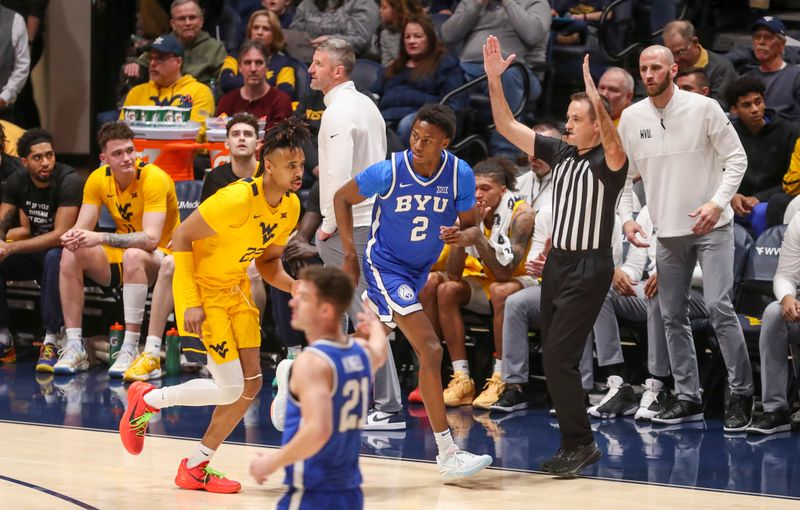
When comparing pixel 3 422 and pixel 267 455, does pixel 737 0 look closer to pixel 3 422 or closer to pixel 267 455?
pixel 3 422

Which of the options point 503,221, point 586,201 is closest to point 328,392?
point 586,201

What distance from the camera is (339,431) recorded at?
3646 millimetres

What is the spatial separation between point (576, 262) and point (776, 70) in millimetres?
3706

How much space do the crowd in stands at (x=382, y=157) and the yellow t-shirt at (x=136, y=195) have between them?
0.05 ft

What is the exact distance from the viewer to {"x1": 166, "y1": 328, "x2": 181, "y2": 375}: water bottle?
27.5 ft

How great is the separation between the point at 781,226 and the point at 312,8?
4657 millimetres

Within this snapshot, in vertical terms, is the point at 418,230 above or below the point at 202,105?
below

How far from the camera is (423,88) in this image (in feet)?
30.7

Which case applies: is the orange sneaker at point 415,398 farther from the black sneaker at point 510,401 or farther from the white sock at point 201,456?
the white sock at point 201,456

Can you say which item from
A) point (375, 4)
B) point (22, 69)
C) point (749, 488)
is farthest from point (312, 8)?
point (749, 488)

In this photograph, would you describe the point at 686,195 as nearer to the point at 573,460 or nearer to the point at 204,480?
the point at 573,460

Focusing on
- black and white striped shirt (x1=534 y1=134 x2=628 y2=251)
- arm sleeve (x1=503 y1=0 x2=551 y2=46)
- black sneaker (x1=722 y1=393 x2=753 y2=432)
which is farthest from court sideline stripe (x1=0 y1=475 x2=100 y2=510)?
arm sleeve (x1=503 y1=0 x2=551 y2=46)

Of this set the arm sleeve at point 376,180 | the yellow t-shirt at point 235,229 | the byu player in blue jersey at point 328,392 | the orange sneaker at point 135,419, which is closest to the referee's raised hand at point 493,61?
the arm sleeve at point 376,180

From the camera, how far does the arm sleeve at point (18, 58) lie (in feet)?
34.2
